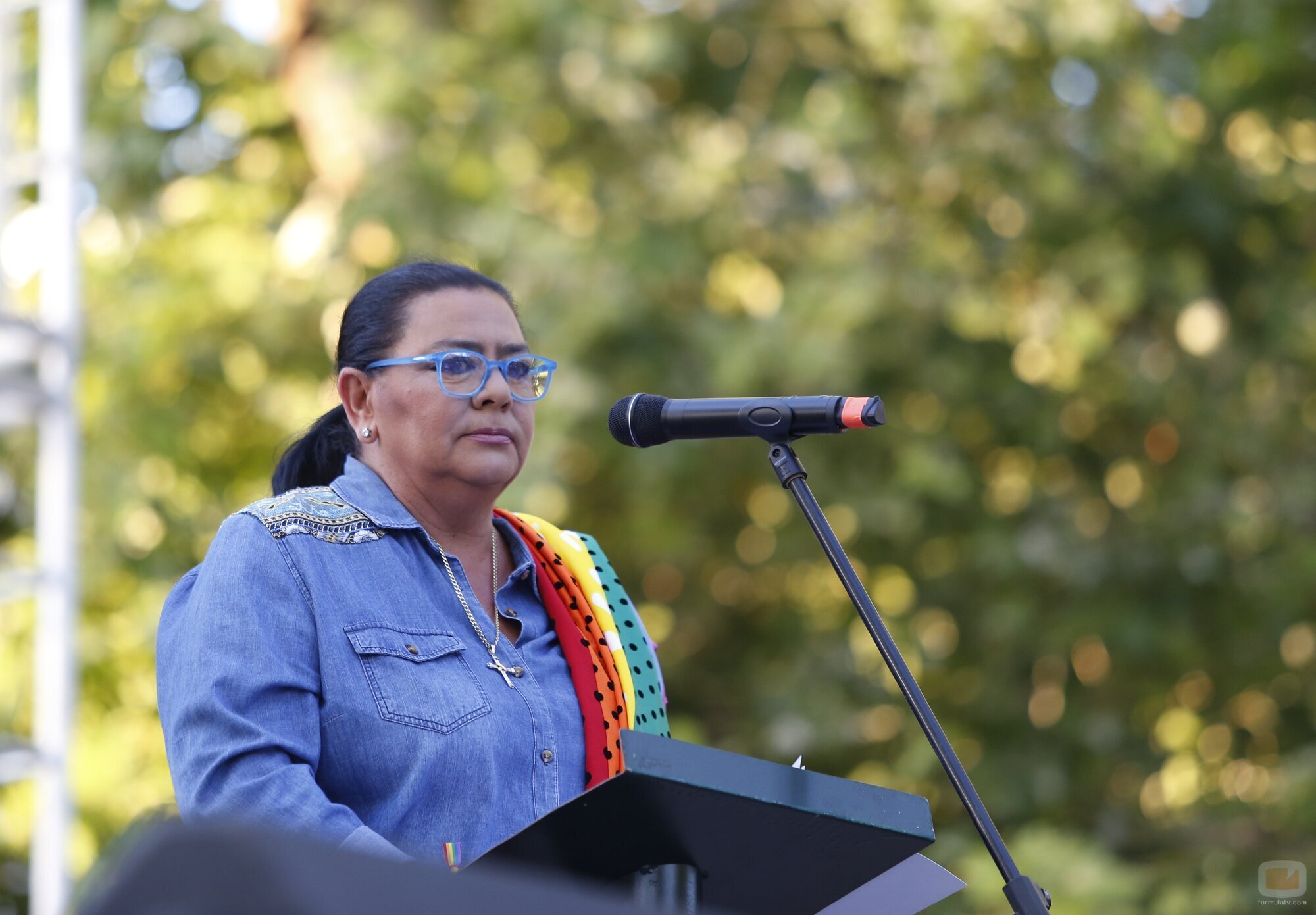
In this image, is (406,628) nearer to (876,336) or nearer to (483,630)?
(483,630)

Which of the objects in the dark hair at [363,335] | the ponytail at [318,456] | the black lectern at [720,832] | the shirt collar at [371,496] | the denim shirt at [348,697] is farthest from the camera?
the ponytail at [318,456]

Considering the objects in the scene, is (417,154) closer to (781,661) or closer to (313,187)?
(313,187)

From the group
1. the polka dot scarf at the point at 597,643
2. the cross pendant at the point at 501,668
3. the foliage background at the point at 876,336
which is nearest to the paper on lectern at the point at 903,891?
the polka dot scarf at the point at 597,643

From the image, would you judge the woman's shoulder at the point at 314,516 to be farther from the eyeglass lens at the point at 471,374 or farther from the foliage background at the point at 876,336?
the foliage background at the point at 876,336

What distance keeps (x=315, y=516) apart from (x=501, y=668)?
32 centimetres

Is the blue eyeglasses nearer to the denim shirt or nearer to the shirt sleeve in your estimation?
the denim shirt

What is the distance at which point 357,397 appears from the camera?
2156mm

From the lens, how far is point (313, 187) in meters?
6.39

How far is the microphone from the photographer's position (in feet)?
5.85

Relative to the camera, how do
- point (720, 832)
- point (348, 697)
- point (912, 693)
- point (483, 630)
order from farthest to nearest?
point (483, 630), point (348, 697), point (912, 693), point (720, 832)

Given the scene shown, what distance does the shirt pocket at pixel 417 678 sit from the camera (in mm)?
1802

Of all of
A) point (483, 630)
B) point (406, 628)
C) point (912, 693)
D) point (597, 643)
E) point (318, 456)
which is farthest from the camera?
point (318, 456)

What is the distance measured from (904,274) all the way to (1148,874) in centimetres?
231

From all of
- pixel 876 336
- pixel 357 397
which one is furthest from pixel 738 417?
pixel 876 336
